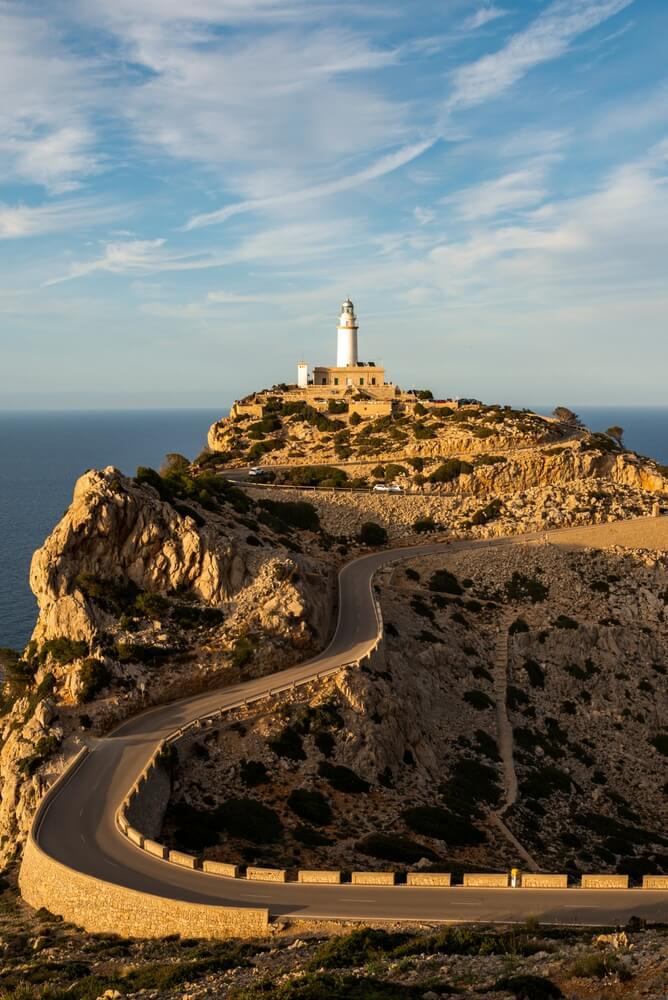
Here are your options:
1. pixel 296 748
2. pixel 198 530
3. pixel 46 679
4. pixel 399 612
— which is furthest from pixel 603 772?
pixel 46 679

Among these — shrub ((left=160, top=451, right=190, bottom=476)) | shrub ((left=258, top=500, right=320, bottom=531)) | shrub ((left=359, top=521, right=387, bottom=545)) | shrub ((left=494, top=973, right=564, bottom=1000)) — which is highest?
shrub ((left=160, top=451, right=190, bottom=476))

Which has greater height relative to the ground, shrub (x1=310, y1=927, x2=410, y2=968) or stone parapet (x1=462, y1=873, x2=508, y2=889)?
shrub (x1=310, y1=927, x2=410, y2=968)

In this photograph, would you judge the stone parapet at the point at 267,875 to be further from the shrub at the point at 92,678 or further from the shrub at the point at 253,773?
the shrub at the point at 92,678

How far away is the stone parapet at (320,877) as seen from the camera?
22.6 meters

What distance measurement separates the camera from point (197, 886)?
22.4m

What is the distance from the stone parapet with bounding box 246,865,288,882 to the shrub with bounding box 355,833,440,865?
5285 millimetres

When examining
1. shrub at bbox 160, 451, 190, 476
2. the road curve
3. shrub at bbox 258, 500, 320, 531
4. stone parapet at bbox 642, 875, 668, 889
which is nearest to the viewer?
the road curve

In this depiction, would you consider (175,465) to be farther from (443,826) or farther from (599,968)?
(599,968)

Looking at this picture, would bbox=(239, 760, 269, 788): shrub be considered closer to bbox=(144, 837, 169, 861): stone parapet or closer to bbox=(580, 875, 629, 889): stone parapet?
bbox=(144, 837, 169, 861): stone parapet

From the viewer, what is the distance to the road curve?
2077 cm

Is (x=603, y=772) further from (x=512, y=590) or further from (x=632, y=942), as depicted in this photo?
(x=632, y=942)

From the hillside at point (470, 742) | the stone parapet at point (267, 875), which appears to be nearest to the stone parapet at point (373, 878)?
the stone parapet at point (267, 875)

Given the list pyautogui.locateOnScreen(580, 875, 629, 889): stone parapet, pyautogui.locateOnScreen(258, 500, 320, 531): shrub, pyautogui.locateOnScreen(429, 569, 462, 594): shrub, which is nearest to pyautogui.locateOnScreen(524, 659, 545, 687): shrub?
pyautogui.locateOnScreen(429, 569, 462, 594): shrub

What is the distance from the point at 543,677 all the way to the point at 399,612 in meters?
8.55
